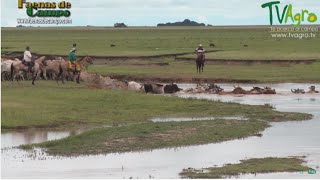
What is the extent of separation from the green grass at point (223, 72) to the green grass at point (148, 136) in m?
19.9

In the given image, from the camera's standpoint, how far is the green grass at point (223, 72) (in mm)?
47719

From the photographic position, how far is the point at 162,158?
69.4 ft

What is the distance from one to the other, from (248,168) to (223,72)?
31903 mm

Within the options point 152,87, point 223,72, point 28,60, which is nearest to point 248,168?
point 152,87

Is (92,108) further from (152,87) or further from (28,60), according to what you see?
(28,60)

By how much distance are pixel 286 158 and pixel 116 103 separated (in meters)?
12.5

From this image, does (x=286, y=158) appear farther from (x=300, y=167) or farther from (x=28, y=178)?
(x=28, y=178)

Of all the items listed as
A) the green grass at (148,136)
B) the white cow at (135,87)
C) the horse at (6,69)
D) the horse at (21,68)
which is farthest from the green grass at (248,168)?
the horse at (6,69)

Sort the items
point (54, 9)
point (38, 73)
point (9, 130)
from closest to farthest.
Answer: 1. point (9, 130)
2. point (38, 73)
3. point (54, 9)

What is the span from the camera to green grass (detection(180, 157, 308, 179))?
18.5m

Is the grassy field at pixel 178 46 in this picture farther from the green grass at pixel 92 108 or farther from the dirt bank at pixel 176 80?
the green grass at pixel 92 108

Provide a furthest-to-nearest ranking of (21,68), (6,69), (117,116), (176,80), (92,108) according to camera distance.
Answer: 1. (176,80)
2. (6,69)
3. (21,68)
4. (92,108)
5. (117,116)

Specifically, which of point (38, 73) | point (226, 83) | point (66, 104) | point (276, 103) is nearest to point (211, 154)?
point (66, 104)

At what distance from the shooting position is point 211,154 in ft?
72.1
